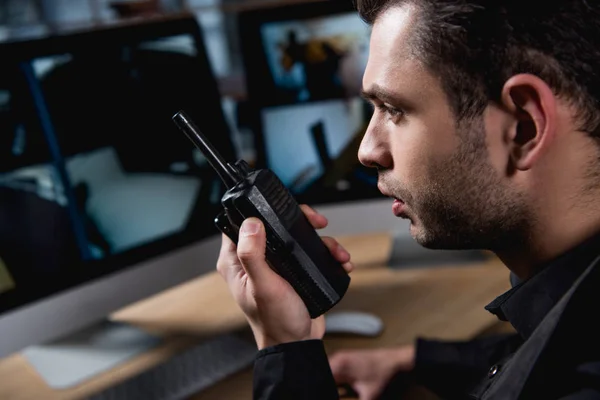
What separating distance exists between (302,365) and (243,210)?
193mm

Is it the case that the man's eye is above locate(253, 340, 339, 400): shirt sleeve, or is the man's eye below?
above

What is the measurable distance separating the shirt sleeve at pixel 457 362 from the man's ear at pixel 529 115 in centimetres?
44

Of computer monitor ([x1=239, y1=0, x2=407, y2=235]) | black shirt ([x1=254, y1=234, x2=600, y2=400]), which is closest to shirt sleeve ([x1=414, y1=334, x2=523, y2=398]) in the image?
black shirt ([x1=254, y1=234, x2=600, y2=400])

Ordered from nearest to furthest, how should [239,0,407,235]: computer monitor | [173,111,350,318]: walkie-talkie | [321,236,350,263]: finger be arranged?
1. [173,111,350,318]: walkie-talkie
2. [321,236,350,263]: finger
3. [239,0,407,235]: computer monitor

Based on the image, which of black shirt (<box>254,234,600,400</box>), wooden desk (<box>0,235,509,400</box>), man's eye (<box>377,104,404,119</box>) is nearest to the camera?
black shirt (<box>254,234,600,400</box>)

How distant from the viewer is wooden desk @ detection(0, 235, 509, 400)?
1.09 meters

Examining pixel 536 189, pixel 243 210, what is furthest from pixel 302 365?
pixel 536 189

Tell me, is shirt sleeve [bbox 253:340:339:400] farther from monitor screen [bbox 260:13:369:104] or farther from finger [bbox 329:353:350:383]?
monitor screen [bbox 260:13:369:104]

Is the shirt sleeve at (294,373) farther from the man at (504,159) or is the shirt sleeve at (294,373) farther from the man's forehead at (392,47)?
the man's forehead at (392,47)

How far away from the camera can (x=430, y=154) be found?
2.44 ft

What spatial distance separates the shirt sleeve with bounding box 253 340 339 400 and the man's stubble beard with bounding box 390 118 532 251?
0.63ft

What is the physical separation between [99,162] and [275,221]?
39 centimetres

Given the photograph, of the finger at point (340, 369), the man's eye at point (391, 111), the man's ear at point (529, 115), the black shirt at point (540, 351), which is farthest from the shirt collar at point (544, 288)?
the finger at point (340, 369)

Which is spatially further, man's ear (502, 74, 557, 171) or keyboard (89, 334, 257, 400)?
keyboard (89, 334, 257, 400)
